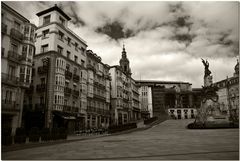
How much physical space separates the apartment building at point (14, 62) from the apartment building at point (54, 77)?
16.7 ft

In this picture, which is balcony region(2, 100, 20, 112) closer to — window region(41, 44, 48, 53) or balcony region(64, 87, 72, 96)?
balcony region(64, 87, 72, 96)

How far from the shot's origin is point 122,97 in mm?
63625

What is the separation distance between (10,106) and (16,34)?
9.06 meters

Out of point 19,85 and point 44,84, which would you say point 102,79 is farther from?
point 19,85

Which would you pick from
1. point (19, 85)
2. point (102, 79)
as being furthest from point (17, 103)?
point (102, 79)

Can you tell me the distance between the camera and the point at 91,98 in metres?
46.5

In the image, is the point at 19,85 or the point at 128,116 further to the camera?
the point at 128,116

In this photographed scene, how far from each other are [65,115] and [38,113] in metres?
4.06

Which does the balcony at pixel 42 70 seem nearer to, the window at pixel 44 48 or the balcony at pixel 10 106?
the window at pixel 44 48

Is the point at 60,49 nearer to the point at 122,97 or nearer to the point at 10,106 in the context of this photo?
the point at 10,106

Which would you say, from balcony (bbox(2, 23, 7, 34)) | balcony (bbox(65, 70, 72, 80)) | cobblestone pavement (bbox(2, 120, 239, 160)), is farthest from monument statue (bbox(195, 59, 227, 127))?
balcony (bbox(2, 23, 7, 34))

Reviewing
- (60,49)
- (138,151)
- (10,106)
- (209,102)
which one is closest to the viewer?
(138,151)

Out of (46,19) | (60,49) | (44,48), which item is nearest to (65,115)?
(60,49)

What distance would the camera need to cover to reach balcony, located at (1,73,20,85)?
27016mm
